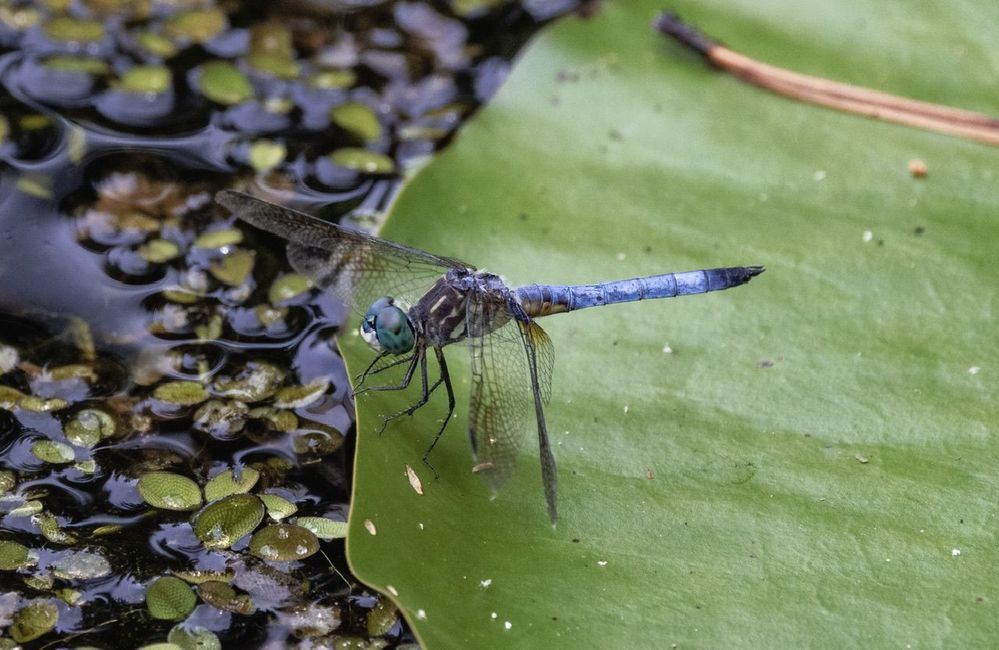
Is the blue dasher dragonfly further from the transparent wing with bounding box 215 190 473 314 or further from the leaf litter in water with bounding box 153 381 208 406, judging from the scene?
the leaf litter in water with bounding box 153 381 208 406

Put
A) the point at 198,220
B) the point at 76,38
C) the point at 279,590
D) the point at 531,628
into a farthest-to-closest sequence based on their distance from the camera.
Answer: the point at 76,38 → the point at 198,220 → the point at 279,590 → the point at 531,628

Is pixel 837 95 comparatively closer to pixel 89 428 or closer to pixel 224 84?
pixel 224 84

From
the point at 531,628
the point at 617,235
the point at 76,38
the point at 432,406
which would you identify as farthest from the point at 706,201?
the point at 76,38

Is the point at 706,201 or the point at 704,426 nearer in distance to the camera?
the point at 704,426

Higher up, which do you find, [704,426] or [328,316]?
[704,426]

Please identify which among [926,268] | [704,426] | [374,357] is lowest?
[374,357]

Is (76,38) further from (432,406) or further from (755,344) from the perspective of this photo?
(755,344)

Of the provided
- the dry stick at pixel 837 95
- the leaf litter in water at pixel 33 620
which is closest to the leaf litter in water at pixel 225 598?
the leaf litter in water at pixel 33 620

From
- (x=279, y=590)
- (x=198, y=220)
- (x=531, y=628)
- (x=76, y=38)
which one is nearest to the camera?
(x=531, y=628)
